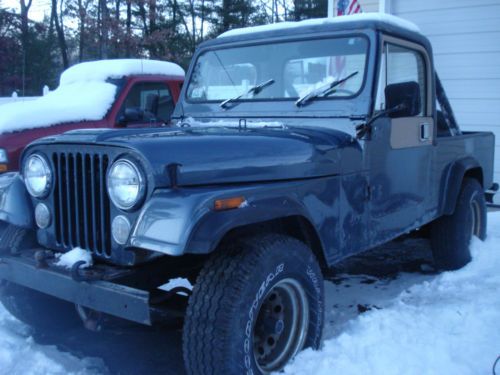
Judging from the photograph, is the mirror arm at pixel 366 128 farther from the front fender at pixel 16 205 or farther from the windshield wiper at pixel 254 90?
the front fender at pixel 16 205

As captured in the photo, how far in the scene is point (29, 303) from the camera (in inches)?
134

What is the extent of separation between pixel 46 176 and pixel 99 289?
71cm

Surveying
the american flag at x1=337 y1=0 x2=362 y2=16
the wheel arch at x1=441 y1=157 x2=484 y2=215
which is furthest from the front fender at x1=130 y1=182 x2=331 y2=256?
the american flag at x1=337 y1=0 x2=362 y2=16

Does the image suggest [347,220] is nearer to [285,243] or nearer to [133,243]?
[285,243]

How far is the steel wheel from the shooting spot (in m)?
2.78

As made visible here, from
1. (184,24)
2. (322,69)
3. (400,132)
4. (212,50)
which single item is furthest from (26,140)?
(184,24)

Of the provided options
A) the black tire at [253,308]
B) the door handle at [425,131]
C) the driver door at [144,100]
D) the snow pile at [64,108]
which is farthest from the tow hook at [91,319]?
the driver door at [144,100]

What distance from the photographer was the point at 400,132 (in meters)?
3.74

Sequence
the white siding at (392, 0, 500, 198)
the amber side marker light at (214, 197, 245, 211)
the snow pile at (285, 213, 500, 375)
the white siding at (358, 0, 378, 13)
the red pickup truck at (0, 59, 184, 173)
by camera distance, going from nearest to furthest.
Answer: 1. the amber side marker light at (214, 197, 245, 211)
2. the snow pile at (285, 213, 500, 375)
3. the red pickup truck at (0, 59, 184, 173)
4. the white siding at (392, 0, 500, 198)
5. the white siding at (358, 0, 378, 13)

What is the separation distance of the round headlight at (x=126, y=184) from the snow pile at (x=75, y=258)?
1.18 ft

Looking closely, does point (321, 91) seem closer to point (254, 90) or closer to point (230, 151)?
point (254, 90)

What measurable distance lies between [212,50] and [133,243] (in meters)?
2.22

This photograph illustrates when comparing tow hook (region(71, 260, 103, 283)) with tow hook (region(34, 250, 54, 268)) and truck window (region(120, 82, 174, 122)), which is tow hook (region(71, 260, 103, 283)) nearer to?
tow hook (region(34, 250, 54, 268))

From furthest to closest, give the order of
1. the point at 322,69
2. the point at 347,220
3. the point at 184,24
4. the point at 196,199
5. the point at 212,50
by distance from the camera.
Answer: the point at 184,24
the point at 212,50
the point at 322,69
the point at 347,220
the point at 196,199
